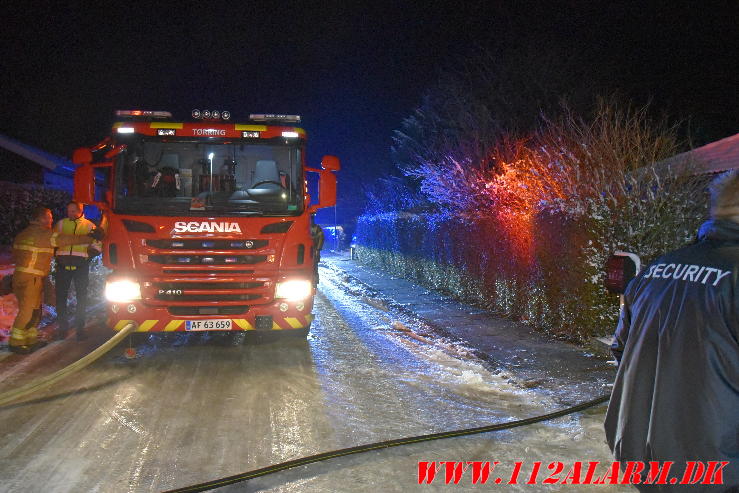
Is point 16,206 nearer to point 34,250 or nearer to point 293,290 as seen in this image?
point 34,250

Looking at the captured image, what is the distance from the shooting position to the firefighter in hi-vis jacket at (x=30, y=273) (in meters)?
7.85

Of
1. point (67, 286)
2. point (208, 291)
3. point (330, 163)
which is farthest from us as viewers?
point (67, 286)

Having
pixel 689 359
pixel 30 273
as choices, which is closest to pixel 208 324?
pixel 30 273

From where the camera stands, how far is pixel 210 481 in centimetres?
402

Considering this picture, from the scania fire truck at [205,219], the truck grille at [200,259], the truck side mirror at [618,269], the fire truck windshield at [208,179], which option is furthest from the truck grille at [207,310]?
the truck side mirror at [618,269]

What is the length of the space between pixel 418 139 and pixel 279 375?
21657mm

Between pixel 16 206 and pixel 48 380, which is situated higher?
pixel 16 206

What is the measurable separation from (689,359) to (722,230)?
1.54 feet

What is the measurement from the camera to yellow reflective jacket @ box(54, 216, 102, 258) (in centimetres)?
872

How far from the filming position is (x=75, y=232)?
881 cm

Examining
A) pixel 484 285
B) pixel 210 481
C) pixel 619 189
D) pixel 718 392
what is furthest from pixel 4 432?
pixel 484 285

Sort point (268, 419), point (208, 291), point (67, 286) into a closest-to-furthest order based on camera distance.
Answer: point (268, 419), point (208, 291), point (67, 286)

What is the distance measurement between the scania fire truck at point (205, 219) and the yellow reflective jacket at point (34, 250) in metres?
0.89

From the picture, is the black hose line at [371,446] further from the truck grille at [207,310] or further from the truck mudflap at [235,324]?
the truck grille at [207,310]
